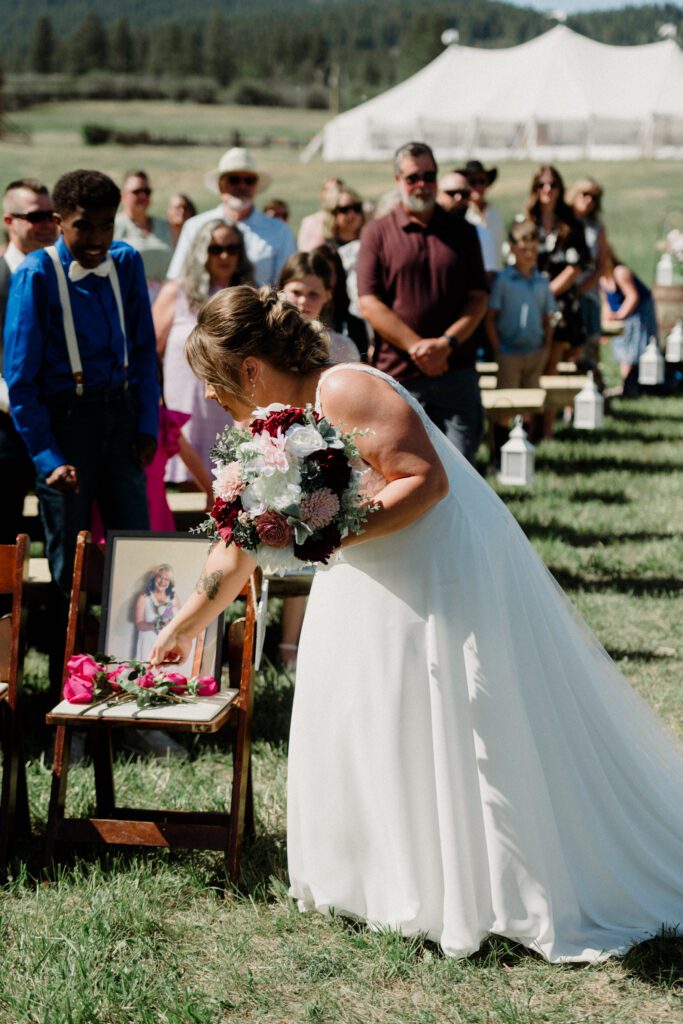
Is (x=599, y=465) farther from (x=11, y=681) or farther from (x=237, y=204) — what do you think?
(x=11, y=681)

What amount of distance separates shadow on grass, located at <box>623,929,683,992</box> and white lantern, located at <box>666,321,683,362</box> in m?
11.5

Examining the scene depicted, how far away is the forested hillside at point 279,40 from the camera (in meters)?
91.4

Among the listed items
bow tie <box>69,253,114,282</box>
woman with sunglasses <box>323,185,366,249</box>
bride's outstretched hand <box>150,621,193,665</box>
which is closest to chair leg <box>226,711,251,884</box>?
bride's outstretched hand <box>150,621,193,665</box>

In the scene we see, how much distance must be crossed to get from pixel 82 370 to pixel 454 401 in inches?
102

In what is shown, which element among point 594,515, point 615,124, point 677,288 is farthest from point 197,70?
point 594,515

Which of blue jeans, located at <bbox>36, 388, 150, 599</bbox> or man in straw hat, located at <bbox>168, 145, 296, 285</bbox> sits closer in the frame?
blue jeans, located at <bbox>36, 388, 150, 599</bbox>

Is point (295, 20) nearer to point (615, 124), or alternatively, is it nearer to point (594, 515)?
point (615, 124)

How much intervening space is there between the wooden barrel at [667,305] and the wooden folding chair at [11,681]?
12741 mm

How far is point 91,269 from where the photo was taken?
5.09 m

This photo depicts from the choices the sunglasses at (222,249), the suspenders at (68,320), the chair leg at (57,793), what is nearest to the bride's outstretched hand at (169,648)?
the chair leg at (57,793)

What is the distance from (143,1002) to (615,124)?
4916cm

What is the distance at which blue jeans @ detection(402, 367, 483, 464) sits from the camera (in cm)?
706

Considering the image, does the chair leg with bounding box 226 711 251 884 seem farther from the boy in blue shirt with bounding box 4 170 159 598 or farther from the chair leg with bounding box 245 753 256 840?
the boy in blue shirt with bounding box 4 170 159 598

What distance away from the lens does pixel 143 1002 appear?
134 inches
